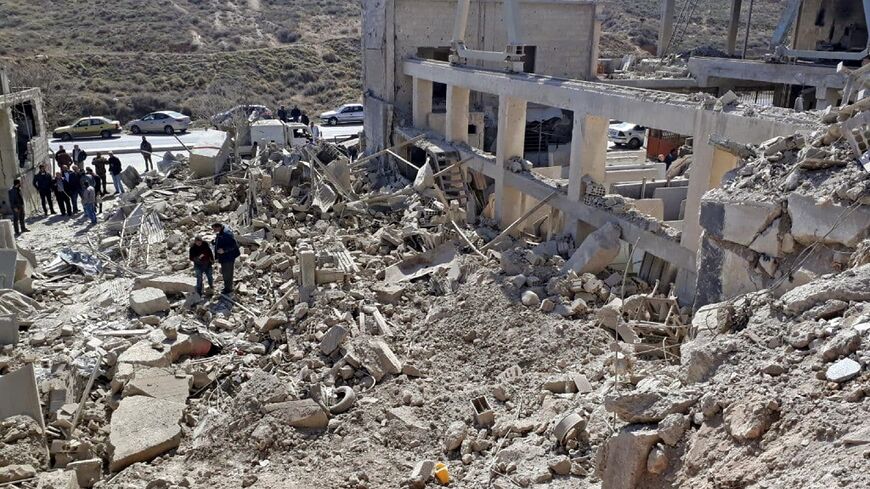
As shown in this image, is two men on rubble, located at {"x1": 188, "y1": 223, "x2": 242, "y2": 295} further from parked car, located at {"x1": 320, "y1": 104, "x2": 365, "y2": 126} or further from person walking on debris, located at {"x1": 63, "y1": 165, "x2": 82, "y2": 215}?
parked car, located at {"x1": 320, "y1": 104, "x2": 365, "y2": 126}

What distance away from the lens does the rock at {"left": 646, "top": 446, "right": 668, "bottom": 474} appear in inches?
170

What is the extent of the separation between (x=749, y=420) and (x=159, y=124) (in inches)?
1239

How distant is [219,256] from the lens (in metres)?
11.7

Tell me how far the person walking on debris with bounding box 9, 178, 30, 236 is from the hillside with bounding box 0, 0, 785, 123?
1669 centimetres

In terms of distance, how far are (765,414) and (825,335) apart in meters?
0.77

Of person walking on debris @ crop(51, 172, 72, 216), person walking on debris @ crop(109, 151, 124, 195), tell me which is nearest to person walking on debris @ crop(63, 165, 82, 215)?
person walking on debris @ crop(51, 172, 72, 216)

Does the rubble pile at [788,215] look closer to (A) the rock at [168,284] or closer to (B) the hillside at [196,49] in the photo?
(A) the rock at [168,284]

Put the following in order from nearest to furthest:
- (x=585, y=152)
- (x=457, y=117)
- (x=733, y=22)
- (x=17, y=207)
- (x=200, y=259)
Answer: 1. (x=200, y=259)
2. (x=585, y=152)
3. (x=17, y=207)
4. (x=457, y=117)
5. (x=733, y=22)


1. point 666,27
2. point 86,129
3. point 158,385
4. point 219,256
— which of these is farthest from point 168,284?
point 666,27

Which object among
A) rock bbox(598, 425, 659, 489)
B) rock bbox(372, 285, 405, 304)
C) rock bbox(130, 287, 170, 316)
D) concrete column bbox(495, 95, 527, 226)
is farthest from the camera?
concrete column bbox(495, 95, 527, 226)

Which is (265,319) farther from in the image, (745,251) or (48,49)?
(48,49)

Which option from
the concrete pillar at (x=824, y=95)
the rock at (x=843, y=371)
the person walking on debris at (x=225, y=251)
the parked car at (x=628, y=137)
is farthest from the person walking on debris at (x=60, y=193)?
the parked car at (x=628, y=137)

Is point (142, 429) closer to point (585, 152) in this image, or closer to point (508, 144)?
point (585, 152)

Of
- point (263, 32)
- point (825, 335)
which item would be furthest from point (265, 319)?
point (263, 32)
